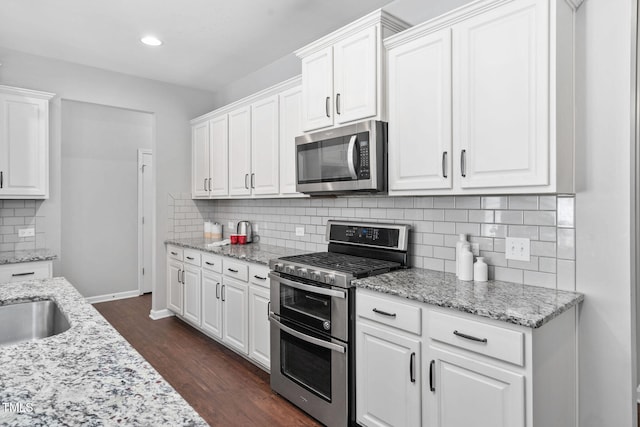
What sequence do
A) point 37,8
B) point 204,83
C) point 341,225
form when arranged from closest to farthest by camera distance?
point 37,8 → point 341,225 → point 204,83

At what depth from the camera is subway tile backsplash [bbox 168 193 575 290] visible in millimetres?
1942

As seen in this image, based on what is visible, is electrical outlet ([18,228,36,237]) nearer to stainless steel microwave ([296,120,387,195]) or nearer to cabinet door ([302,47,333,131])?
stainless steel microwave ([296,120,387,195])

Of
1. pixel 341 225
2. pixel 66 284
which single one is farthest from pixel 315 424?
pixel 66 284

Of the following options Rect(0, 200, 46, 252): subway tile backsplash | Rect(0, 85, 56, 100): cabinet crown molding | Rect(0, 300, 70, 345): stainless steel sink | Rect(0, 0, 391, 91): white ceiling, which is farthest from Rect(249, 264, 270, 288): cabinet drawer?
Rect(0, 85, 56, 100): cabinet crown molding

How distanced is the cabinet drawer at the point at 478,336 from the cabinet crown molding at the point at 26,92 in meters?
3.67

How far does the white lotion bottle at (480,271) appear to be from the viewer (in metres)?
2.12

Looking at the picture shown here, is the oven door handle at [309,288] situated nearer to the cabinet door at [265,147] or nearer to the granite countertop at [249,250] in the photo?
the granite countertop at [249,250]

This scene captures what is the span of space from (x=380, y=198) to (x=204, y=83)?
2845mm

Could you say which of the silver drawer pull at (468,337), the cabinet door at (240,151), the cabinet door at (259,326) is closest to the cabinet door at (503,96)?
the silver drawer pull at (468,337)

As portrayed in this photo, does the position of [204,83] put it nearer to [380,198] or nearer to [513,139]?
[380,198]

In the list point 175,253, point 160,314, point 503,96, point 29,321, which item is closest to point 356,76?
point 503,96

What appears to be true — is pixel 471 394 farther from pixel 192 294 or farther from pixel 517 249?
pixel 192 294

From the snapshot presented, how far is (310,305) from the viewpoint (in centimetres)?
236

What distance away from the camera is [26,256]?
3.28 meters
